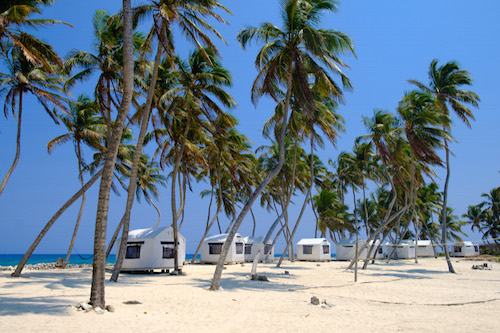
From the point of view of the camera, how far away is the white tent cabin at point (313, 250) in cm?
3750

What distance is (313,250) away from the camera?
37656mm

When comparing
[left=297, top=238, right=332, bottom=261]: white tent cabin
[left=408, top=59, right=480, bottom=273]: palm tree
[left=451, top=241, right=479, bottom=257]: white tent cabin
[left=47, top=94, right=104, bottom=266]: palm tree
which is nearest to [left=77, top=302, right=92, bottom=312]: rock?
[left=47, top=94, right=104, bottom=266]: palm tree

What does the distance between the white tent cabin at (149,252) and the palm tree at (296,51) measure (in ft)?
27.0

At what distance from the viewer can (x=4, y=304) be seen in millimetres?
8352

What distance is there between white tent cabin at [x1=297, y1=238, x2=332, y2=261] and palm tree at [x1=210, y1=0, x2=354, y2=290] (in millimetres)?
24436

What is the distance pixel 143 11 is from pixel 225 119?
21.6ft

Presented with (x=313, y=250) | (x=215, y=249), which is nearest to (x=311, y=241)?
(x=313, y=250)

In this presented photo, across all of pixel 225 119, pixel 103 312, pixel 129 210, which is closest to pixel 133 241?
pixel 129 210

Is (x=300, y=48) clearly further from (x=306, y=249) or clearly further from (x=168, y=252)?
(x=306, y=249)

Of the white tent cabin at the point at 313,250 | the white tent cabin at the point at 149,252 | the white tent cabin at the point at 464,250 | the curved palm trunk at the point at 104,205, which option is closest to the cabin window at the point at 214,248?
the white tent cabin at the point at 149,252

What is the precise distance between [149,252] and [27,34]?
Result: 11605mm

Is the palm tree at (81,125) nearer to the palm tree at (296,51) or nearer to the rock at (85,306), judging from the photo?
the palm tree at (296,51)

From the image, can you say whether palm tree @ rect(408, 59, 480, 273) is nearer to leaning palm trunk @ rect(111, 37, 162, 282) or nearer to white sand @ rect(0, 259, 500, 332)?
white sand @ rect(0, 259, 500, 332)

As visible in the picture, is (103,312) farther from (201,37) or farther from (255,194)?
(201,37)
